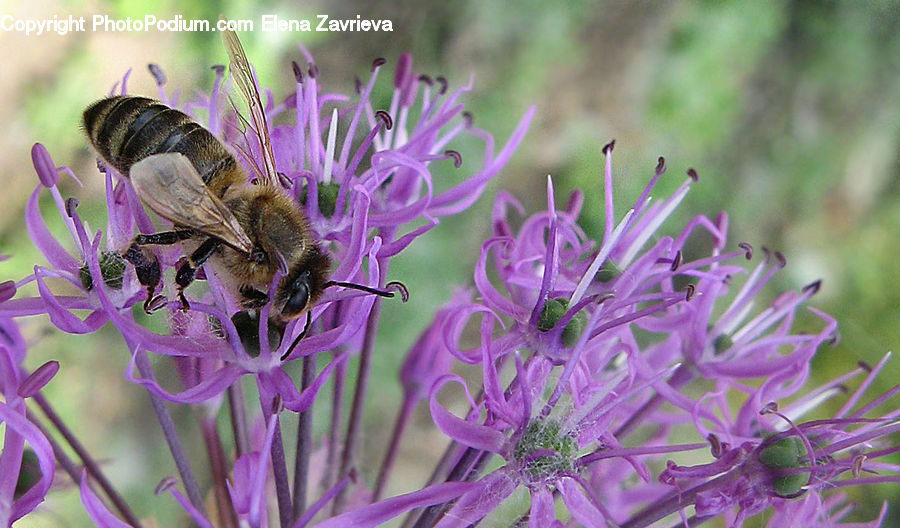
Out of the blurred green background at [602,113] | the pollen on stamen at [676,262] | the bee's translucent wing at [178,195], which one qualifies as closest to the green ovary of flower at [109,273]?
the bee's translucent wing at [178,195]

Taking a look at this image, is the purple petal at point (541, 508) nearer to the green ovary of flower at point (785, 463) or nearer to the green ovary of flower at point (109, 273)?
the green ovary of flower at point (785, 463)

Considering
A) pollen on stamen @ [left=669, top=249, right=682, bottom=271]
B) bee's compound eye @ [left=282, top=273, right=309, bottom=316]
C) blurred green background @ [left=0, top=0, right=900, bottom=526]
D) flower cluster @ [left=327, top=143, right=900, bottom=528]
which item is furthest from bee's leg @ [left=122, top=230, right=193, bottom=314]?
blurred green background @ [left=0, top=0, right=900, bottom=526]

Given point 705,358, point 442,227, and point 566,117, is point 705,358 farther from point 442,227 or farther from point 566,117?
point 566,117

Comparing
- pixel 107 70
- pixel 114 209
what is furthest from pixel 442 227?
pixel 114 209

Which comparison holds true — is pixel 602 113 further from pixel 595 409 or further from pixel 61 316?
pixel 61 316

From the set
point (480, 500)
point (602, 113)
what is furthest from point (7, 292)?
point (602, 113)

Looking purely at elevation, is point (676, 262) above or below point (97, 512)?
above

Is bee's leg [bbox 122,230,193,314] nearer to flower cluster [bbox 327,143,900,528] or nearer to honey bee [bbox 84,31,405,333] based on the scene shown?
honey bee [bbox 84,31,405,333]

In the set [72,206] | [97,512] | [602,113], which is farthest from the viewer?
[602,113]
